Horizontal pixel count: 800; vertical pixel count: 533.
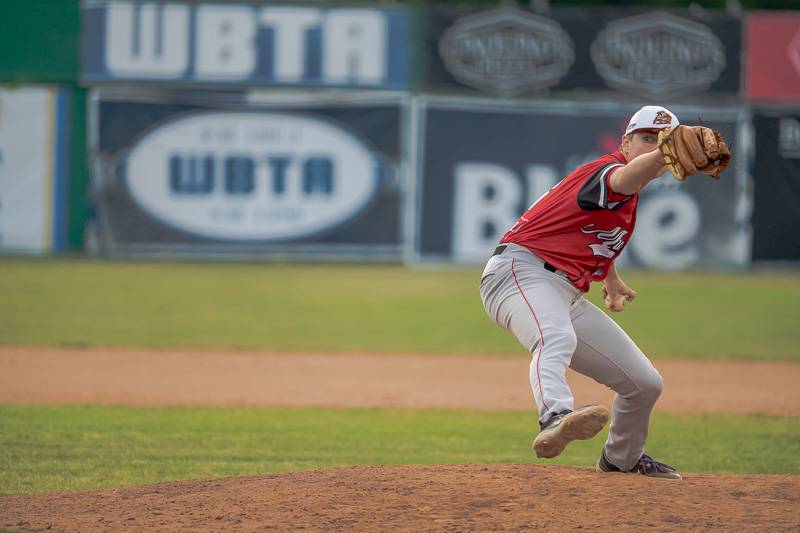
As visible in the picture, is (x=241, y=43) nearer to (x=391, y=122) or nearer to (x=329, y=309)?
(x=391, y=122)

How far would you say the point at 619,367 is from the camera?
505cm

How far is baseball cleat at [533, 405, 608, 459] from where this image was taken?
13.9 ft

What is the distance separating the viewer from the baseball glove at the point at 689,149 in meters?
4.34

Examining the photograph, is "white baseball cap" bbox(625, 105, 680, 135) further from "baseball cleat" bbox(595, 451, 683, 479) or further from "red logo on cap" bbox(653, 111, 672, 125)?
"baseball cleat" bbox(595, 451, 683, 479)

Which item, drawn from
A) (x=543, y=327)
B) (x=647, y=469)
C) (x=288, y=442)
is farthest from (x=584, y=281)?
(x=288, y=442)

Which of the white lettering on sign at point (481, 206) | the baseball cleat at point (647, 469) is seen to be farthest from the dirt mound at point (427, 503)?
the white lettering on sign at point (481, 206)

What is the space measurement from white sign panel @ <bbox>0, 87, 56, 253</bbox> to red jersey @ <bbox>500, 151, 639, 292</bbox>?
14413mm

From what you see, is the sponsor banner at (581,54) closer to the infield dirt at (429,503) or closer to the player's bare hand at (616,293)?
the player's bare hand at (616,293)

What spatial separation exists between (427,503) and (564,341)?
2.90 feet

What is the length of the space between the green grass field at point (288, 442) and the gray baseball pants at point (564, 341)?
1156mm

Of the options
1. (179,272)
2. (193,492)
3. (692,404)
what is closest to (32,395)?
(193,492)

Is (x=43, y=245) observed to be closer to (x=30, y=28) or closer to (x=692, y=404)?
(x=30, y=28)

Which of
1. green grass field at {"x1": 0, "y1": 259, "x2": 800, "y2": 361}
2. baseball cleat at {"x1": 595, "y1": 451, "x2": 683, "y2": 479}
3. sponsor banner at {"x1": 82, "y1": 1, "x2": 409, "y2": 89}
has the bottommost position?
green grass field at {"x1": 0, "y1": 259, "x2": 800, "y2": 361}

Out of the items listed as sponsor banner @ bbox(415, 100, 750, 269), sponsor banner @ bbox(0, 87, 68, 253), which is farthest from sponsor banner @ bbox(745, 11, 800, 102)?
sponsor banner @ bbox(0, 87, 68, 253)
